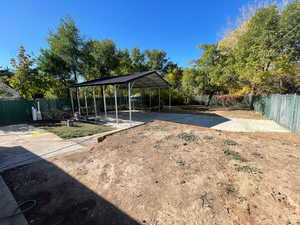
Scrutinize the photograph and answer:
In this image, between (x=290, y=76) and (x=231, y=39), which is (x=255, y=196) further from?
(x=231, y=39)

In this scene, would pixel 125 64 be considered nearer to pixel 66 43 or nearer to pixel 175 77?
pixel 66 43

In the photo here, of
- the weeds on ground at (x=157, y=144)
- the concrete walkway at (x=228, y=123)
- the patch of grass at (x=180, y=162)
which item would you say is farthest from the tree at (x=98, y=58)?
the patch of grass at (x=180, y=162)

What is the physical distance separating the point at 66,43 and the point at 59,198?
13125 mm

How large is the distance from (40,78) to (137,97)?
28.9 feet

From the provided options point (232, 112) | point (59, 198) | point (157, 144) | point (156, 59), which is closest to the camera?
point (59, 198)

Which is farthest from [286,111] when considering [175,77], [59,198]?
[175,77]

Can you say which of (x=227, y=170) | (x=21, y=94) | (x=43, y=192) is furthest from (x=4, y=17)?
(x=227, y=170)

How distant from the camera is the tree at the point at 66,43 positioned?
1113 cm

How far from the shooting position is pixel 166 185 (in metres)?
2.31

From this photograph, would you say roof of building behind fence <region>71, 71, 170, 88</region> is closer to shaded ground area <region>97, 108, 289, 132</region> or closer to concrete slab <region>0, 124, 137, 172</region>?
shaded ground area <region>97, 108, 289, 132</region>

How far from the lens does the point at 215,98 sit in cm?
1867

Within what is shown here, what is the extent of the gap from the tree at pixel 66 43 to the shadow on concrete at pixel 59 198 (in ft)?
36.8

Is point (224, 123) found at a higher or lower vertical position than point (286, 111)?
lower

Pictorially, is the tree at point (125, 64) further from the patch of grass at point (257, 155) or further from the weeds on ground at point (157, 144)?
the patch of grass at point (257, 155)
